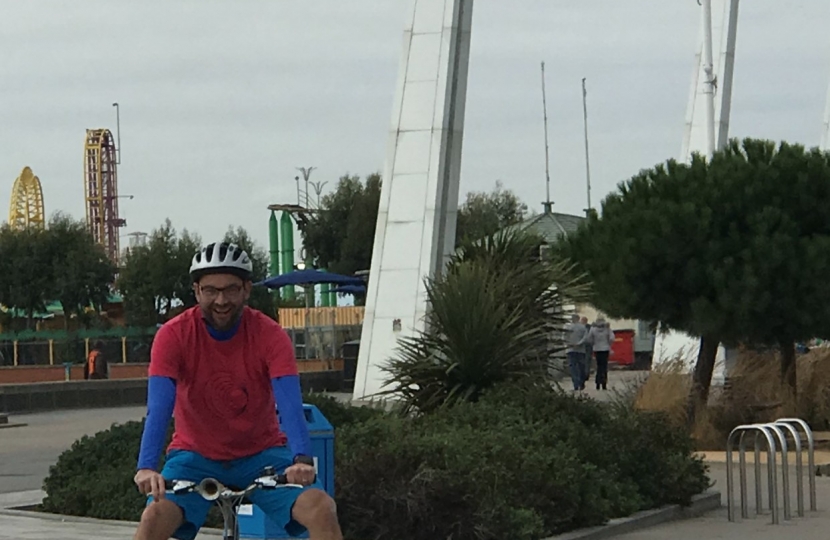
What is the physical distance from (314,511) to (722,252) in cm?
1527

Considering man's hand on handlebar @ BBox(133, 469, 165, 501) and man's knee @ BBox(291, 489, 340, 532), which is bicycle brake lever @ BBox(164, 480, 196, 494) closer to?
man's hand on handlebar @ BBox(133, 469, 165, 501)

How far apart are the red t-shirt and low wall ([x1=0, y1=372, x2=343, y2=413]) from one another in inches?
1156

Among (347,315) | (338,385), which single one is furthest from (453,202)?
(347,315)

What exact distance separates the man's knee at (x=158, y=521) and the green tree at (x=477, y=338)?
9769mm

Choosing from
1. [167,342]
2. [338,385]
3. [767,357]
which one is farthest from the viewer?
[338,385]

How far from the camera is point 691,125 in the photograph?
29.3 m

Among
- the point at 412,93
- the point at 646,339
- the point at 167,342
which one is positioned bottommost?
the point at 646,339

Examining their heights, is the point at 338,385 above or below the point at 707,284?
below

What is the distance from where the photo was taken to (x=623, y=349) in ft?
173

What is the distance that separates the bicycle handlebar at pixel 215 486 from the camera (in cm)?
560

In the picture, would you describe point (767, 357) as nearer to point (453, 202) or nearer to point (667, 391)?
point (667, 391)

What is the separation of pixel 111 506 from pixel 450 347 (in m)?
4.65

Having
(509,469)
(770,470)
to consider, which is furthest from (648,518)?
(509,469)

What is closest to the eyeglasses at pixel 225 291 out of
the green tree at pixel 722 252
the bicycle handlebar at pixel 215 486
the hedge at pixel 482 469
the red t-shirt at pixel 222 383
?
the red t-shirt at pixel 222 383
